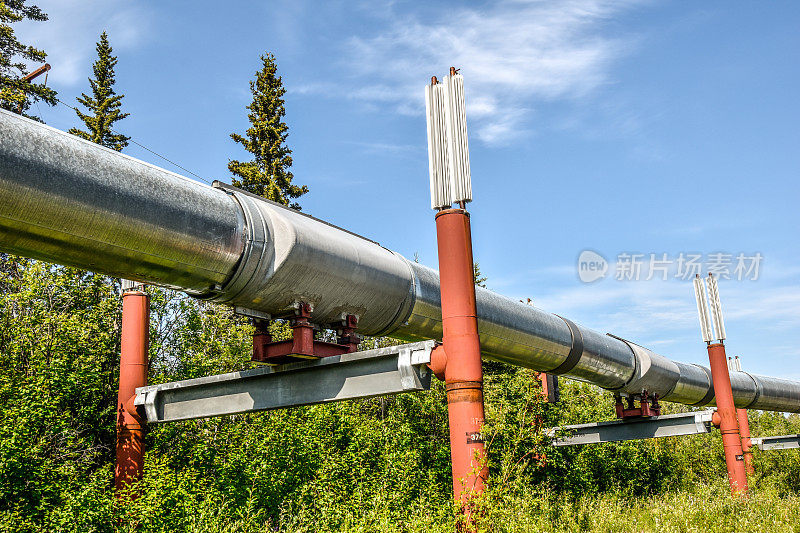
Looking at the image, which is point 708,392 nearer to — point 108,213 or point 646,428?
point 646,428

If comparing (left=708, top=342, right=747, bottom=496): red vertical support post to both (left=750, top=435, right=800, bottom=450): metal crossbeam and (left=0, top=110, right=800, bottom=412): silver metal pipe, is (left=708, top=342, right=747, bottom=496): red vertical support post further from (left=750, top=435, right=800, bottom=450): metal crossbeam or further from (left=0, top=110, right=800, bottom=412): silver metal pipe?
(left=0, top=110, right=800, bottom=412): silver metal pipe

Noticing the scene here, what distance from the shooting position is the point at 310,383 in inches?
301

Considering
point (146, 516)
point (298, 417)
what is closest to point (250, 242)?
point (146, 516)

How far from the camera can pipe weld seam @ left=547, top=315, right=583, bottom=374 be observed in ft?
39.8

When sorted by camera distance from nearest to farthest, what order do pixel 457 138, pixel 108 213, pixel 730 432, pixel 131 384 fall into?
pixel 108 213, pixel 457 138, pixel 131 384, pixel 730 432

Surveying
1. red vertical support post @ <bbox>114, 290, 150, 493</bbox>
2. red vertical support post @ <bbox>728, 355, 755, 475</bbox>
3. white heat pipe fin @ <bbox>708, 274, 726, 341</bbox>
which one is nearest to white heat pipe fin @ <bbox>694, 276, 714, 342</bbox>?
white heat pipe fin @ <bbox>708, 274, 726, 341</bbox>

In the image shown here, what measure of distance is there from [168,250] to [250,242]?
2.77 feet

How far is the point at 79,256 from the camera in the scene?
567cm

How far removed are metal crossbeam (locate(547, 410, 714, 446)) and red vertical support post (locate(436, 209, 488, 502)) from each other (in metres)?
9.68

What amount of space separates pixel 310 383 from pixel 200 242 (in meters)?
2.28

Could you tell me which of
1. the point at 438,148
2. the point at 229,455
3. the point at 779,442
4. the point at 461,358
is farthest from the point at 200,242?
the point at 779,442

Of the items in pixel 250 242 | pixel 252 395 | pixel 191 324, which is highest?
pixel 191 324

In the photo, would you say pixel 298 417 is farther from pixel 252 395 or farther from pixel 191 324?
pixel 252 395

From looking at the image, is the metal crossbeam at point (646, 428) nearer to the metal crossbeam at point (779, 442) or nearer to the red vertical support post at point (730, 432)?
the red vertical support post at point (730, 432)
